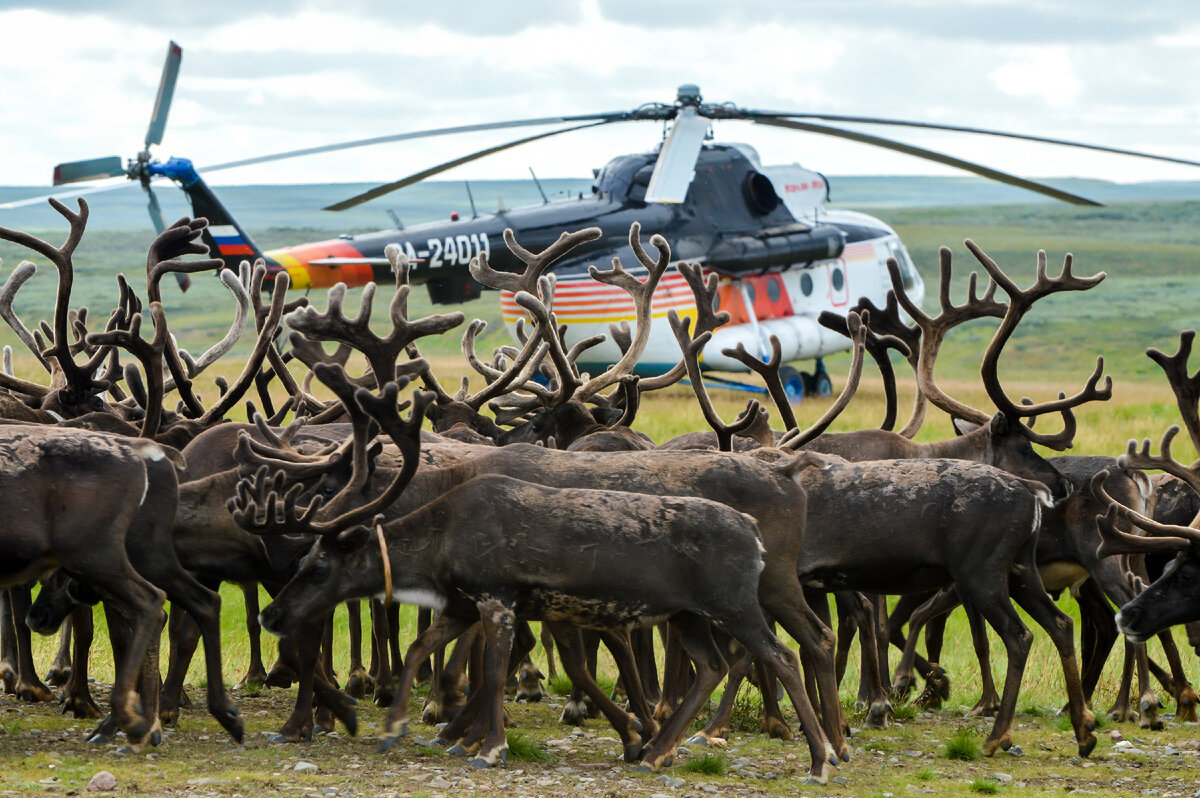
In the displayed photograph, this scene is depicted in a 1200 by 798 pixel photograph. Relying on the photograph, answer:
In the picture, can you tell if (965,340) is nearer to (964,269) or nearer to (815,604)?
(964,269)

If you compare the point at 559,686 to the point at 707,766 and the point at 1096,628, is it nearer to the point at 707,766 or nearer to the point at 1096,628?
the point at 707,766

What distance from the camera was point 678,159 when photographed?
2820 cm

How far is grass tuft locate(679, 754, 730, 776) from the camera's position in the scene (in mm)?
7191

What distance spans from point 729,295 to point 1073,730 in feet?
72.2

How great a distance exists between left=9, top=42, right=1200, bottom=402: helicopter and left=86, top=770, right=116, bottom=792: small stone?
16178mm

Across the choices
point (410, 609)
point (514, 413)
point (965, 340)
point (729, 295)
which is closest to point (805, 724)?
point (514, 413)

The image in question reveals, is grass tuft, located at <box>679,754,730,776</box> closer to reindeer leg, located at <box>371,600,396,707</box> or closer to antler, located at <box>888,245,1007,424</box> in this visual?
reindeer leg, located at <box>371,600,396,707</box>

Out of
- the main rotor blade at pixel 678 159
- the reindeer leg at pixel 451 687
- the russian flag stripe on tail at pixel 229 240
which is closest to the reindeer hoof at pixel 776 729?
the reindeer leg at pixel 451 687

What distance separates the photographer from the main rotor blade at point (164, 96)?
27.7 metres

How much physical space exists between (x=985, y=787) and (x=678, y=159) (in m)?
21.8

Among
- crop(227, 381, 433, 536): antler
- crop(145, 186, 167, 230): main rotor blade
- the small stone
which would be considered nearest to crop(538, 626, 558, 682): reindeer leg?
crop(227, 381, 433, 536): antler

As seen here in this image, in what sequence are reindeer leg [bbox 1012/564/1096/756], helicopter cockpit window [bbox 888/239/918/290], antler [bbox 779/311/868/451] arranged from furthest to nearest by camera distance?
helicopter cockpit window [bbox 888/239/918/290] → antler [bbox 779/311/868/451] → reindeer leg [bbox 1012/564/1096/756]

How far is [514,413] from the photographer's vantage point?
10.5 metres

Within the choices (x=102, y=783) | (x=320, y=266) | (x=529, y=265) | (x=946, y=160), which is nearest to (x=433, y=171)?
(x=320, y=266)
